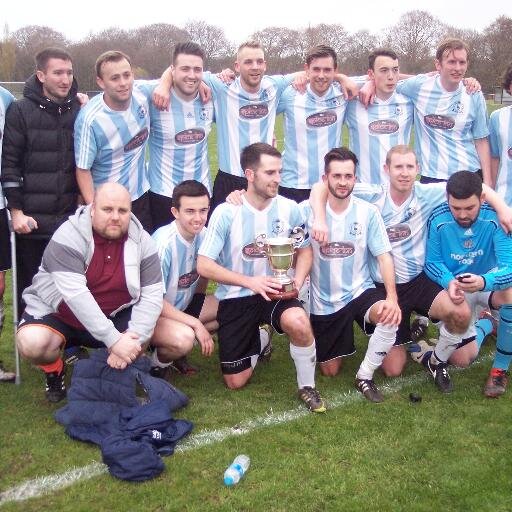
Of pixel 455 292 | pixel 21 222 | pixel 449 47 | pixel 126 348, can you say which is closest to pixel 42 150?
pixel 21 222

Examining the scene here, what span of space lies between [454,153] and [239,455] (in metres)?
3.62

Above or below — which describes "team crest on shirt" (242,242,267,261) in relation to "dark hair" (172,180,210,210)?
below

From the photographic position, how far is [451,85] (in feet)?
18.9

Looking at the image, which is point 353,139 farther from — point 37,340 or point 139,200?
point 37,340

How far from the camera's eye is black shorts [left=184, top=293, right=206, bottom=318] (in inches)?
200

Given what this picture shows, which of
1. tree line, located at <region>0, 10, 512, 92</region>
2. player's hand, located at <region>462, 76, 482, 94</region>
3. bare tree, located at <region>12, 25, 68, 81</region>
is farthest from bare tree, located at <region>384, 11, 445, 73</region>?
player's hand, located at <region>462, 76, 482, 94</region>

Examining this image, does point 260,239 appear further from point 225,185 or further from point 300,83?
point 300,83

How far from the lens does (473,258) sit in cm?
466

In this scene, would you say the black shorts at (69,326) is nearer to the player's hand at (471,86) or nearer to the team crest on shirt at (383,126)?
the team crest on shirt at (383,126)

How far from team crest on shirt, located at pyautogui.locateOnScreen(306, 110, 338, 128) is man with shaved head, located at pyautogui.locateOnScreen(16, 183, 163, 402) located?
88.8 inches

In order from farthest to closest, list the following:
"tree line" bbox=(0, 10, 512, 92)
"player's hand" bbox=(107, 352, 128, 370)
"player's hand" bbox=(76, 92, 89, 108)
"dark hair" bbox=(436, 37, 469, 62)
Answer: "tree line" bbox=(0, 10, 512, 92)
"dark hair" bbox=(436, 37, 469, 62)
"player's hand" bbox=(76, 92, 89, 108)
"player's hand" bbox=(107, 352, 128, 370)

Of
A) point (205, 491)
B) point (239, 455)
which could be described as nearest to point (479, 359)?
point (239, 455)

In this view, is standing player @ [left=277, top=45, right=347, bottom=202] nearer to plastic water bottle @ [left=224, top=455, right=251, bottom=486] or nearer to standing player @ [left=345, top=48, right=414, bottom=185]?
standing player @ [left=345, top=48, right=414, bottom=185]

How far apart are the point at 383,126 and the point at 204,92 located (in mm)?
1639
